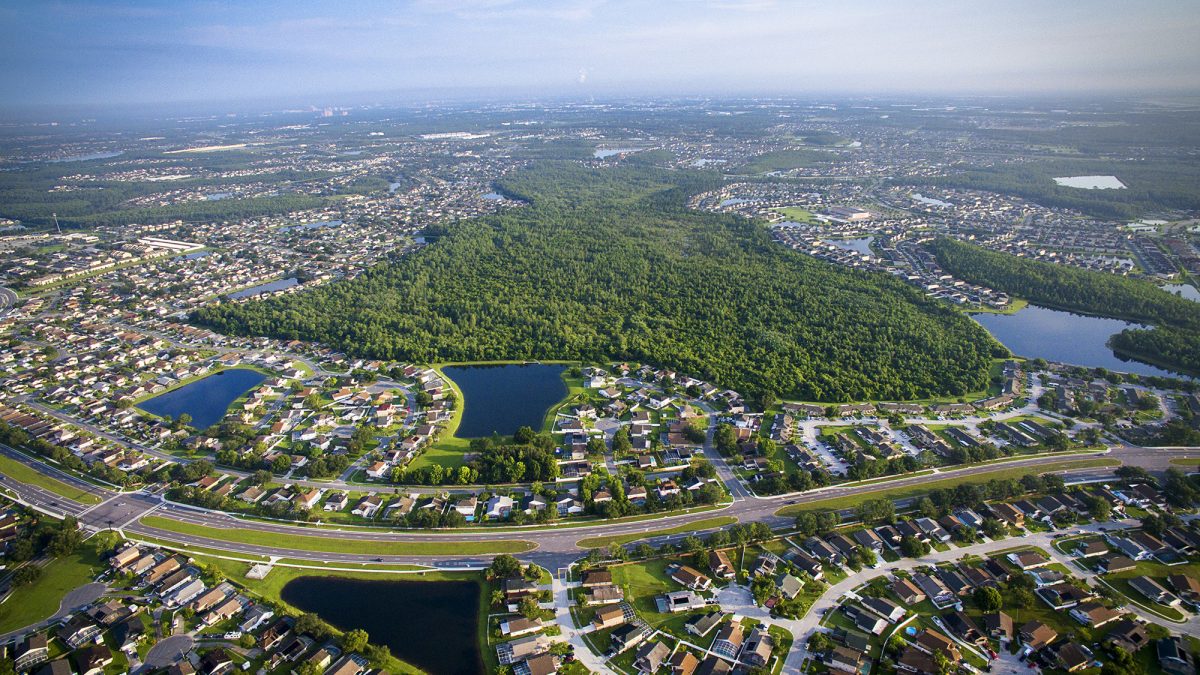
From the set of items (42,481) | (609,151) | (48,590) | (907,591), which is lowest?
(907,591)

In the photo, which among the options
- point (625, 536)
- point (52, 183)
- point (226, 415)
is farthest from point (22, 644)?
point (52, 183)

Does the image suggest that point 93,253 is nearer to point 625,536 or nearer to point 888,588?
point 625,536

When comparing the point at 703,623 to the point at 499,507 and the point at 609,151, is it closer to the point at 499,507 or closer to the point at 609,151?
the point at 499,507

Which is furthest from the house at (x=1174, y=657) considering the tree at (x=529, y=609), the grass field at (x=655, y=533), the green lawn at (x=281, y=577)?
the green lawn at (x=281, y=577)

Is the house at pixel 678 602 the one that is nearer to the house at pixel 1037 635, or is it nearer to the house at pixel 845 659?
the house at pixel 845 659

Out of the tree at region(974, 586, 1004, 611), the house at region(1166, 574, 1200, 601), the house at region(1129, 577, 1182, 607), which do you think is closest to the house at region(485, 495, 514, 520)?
the tree at region(974, 586, 1004, 611)

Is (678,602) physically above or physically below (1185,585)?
above

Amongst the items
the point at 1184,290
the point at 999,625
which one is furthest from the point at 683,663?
the point at 1184,290
